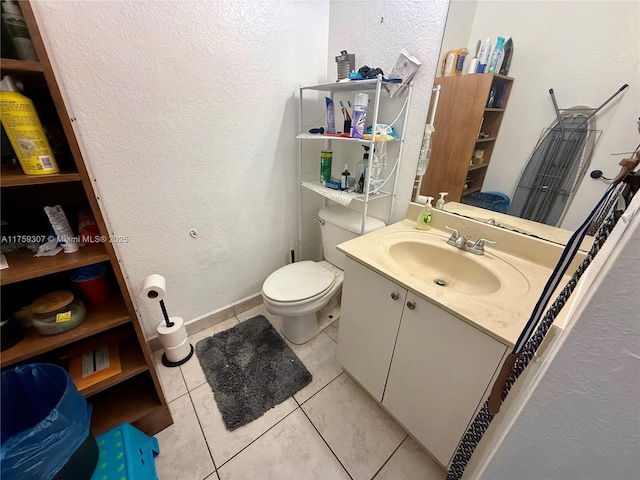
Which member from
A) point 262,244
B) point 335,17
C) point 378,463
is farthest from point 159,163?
Result: point 378,463

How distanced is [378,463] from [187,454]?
0.81 metres

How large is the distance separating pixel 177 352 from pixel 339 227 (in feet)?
3.83

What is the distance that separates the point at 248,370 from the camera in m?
1.40

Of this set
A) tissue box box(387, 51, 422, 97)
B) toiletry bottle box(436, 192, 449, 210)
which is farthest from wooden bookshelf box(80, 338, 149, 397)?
tissue box box(387, 51, 422, 97)

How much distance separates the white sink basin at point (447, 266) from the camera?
0.94m

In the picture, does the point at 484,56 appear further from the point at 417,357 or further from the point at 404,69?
the point at 417,357

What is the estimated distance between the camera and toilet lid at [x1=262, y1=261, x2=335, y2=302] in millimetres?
A: 1358

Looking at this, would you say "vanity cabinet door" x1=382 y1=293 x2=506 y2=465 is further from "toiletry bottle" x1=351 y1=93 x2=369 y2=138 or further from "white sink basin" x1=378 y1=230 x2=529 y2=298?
"toiletry bottle" x1=351 y1=93 x2=369 y2=138

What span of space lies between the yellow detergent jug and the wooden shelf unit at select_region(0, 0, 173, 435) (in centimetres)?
3

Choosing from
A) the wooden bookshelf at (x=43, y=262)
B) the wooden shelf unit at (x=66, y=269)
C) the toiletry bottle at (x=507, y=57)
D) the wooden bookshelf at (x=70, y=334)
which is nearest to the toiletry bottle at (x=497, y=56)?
the toiletry bottle at (x=507, y=57)

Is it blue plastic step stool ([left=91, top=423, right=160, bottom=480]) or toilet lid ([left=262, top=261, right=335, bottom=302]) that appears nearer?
blue plastic step stool ([left=91, top=423, right=160, bottom=480])

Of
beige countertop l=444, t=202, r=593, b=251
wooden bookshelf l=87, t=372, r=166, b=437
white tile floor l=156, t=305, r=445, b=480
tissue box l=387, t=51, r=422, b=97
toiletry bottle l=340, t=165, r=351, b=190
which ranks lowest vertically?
white tile floor l=156, t=305, r=445, b=480

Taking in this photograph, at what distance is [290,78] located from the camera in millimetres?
1451

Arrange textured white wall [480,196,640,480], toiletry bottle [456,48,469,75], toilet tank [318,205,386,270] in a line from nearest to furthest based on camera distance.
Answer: textured white wall [480,196,640,480] < toiletry bottle [456,48,469,75] < toilet tank [318,205,386,270]
